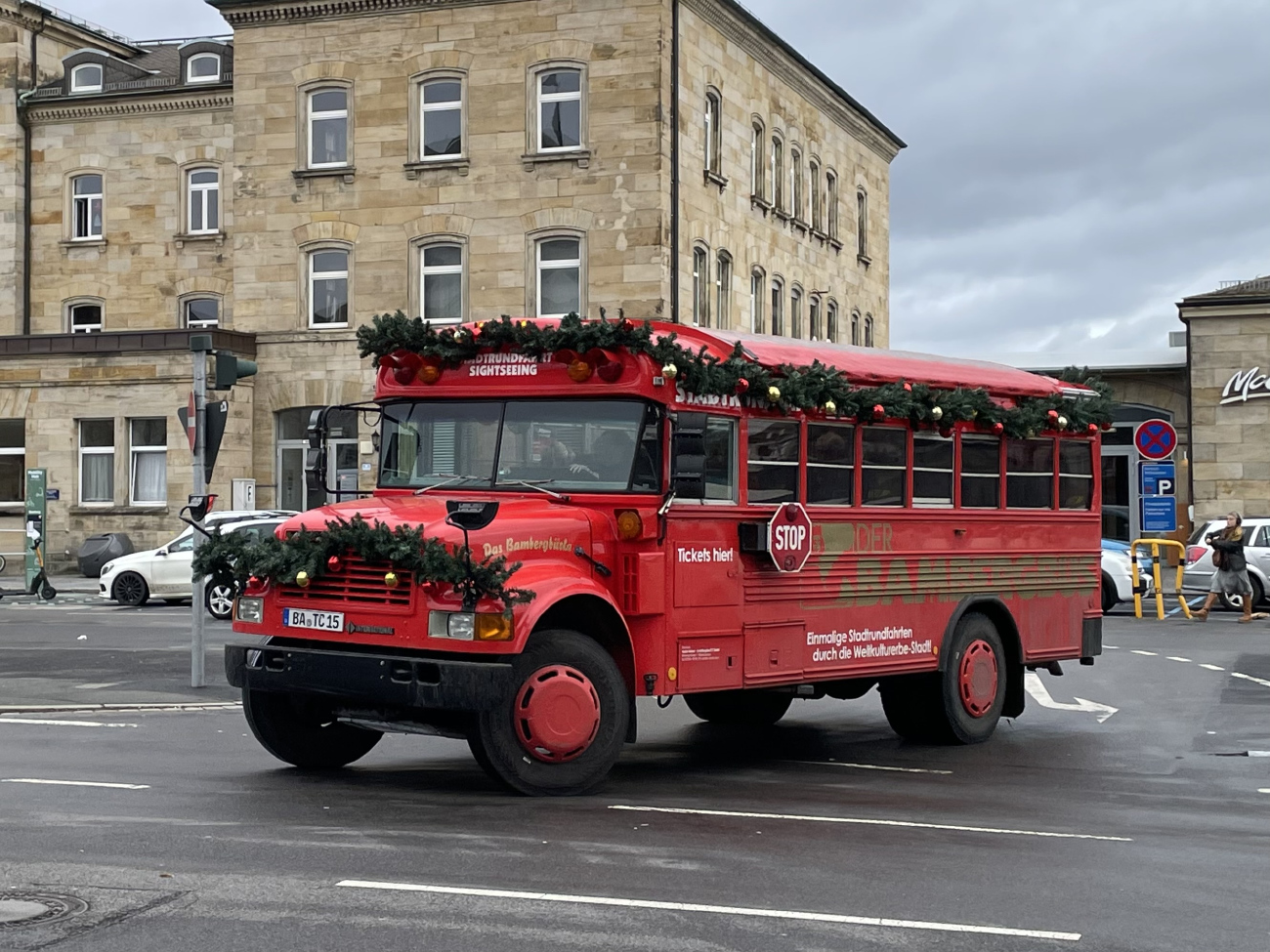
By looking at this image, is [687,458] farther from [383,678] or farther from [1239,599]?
[1239,599]

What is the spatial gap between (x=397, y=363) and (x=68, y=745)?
3.65 m

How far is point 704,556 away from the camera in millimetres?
11703

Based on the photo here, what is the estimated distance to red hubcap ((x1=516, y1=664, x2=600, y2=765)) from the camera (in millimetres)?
10406

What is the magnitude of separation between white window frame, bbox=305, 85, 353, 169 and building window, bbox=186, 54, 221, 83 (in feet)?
24.8

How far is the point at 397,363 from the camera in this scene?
40.0ft

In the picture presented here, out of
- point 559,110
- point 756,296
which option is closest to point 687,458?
point 559,110

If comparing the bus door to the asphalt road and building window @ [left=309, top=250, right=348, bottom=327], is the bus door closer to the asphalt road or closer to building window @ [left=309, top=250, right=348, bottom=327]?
the asphalt road

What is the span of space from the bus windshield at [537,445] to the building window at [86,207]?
41797 mm

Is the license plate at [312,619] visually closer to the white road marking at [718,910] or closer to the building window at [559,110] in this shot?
the white road marking at [718,910]

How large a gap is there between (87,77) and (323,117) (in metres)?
10.2

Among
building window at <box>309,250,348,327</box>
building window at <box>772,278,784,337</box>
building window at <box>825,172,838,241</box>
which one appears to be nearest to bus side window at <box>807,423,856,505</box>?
building window at <box>309,250,348,327</box>

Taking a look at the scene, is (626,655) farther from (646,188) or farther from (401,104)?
(401,104)

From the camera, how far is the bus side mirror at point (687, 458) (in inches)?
435

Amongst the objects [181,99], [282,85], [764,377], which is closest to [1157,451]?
[764,377]
